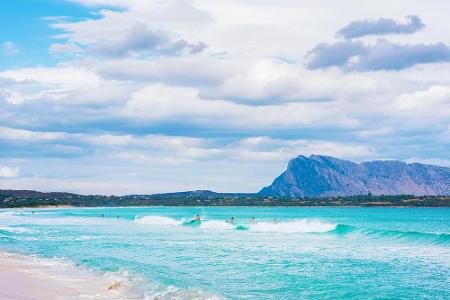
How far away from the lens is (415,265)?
31156mm

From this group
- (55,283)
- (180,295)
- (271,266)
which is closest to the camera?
(180,295)

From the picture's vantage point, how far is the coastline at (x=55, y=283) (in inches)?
908

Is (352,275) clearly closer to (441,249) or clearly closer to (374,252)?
(374,252)

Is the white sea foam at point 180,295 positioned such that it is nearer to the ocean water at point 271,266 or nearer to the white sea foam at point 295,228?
the ocean water at point 271,266

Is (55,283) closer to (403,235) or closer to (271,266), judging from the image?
(271,266)

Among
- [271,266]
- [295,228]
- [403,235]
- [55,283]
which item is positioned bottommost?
[295,228]

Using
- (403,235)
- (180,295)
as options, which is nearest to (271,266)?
(180,295)

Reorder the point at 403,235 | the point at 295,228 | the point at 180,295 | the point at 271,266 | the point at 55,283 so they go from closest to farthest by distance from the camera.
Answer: the point at 180,295 < the point at 55,283 < the point at 271,266 < the point at 403,235 < the point at 295,228

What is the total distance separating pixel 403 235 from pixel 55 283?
113 ft

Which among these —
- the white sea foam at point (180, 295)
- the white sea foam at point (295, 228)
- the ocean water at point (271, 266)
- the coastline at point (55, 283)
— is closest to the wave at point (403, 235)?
the ocean water at point (271, 266)

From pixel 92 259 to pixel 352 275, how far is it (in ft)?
55.1

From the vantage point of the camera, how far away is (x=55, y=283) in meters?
A: 26.5

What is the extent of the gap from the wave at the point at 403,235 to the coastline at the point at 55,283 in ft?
90.5

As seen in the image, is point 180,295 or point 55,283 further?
point 55,283
